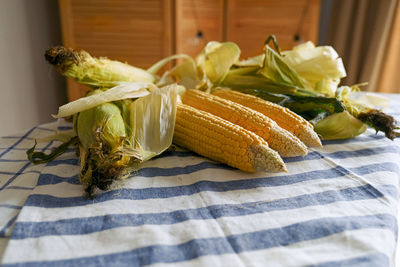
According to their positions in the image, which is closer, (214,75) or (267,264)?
(267,264)

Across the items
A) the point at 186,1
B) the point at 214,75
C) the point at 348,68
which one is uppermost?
the point at 186,1

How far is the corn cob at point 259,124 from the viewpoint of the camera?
2.22 ft

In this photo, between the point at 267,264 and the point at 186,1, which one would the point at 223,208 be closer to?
the point at 267,264

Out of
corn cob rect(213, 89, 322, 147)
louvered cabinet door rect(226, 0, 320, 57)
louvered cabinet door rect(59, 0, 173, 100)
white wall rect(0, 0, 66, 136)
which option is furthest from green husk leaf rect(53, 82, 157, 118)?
louvered cabinet door rect(226, 0, 320, 57)

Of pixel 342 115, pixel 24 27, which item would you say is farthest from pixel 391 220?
pixel 24 27

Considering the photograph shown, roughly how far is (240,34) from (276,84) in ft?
4.46

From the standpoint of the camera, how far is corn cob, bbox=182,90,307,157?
678 millimetres

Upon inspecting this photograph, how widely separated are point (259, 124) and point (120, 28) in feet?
5.09

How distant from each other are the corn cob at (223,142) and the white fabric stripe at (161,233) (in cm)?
12

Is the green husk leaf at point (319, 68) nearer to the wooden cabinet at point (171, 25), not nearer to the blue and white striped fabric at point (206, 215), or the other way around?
the blue and white striped fabric at point (206, 215)

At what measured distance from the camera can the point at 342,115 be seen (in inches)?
33.0

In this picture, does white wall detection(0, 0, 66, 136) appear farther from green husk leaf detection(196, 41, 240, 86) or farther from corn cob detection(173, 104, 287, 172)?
corn cob detection(173, 104, 287, 172)

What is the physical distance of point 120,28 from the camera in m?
2.00

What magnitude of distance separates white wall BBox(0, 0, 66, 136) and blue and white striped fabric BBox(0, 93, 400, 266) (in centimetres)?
114
